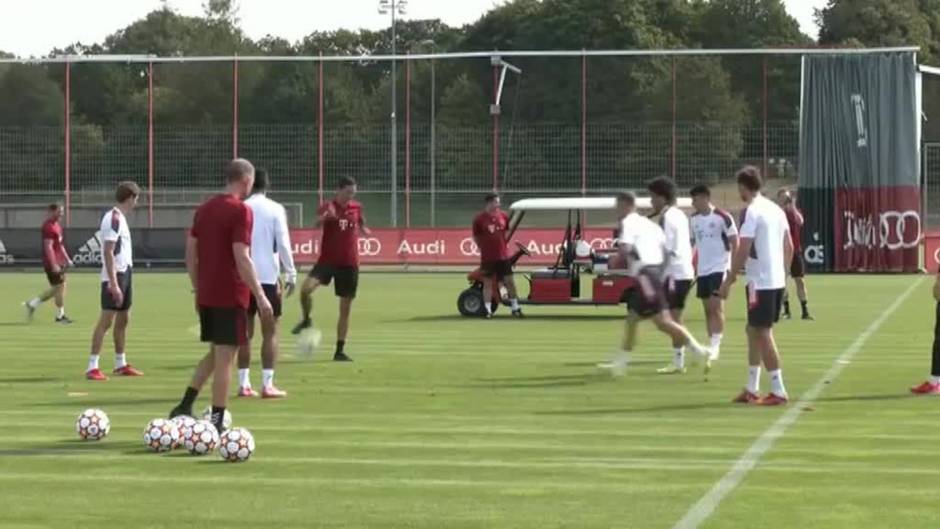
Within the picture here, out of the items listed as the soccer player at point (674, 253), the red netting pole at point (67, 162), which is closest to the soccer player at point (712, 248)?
the soccer player at point (674, 253)

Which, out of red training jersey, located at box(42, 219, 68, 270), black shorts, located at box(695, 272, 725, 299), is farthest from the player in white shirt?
red training jersey, located at box(42, 219, 68, 270)

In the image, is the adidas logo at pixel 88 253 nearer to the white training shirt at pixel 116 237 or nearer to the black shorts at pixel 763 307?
the white training shirt at pixel 116 237

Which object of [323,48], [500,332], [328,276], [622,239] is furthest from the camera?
[323,48]

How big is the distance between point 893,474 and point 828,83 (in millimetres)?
41899

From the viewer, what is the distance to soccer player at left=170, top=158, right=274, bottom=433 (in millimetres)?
13047

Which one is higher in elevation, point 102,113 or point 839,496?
point 102,113

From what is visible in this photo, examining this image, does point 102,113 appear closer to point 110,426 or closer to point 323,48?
point 323,48

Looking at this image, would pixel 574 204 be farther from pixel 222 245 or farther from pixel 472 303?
pixel 222 245

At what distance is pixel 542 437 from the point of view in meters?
13.9

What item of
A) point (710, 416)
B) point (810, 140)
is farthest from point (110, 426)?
point (810, 140)

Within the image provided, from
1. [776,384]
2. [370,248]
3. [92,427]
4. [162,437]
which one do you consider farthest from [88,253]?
[162,437]

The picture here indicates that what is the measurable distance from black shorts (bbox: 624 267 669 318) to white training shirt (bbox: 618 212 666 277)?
3.2 inches

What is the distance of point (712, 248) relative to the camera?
20219 mm

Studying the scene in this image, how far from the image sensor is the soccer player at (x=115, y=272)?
60.6ft
